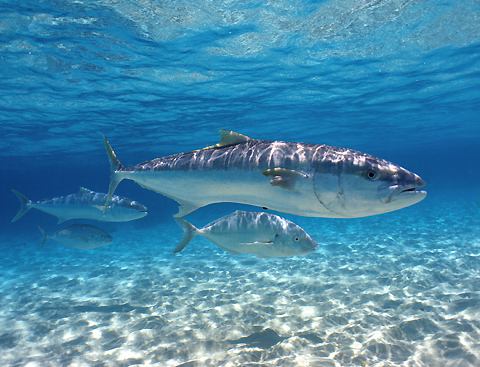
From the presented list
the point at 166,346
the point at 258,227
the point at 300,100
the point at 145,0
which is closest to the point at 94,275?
the point at 166,346

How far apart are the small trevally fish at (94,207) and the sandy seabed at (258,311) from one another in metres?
2.41

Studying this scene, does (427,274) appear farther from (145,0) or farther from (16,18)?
(16,18)

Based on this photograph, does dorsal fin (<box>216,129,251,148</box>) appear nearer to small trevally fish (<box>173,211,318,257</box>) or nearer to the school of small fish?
the school of small fish

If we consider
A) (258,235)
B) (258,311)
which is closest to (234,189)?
(258,235)

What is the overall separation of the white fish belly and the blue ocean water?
3.31 meters

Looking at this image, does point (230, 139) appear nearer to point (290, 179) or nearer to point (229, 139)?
point (229, 139)

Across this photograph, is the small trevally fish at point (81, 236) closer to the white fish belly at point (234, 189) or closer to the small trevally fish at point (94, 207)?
the small trevally fish at point (94, 207)

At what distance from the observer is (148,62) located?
13.3m

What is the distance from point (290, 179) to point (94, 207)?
24.1ft

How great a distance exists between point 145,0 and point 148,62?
13.8 ft

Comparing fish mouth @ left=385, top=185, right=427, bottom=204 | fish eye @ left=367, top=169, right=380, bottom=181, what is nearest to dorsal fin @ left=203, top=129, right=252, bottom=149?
fish eye @ left=367, top=169, right=380, bottom=181

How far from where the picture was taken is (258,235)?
500 centimetres

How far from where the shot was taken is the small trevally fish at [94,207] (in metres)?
7.86

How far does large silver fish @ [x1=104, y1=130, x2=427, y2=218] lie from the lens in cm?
211
